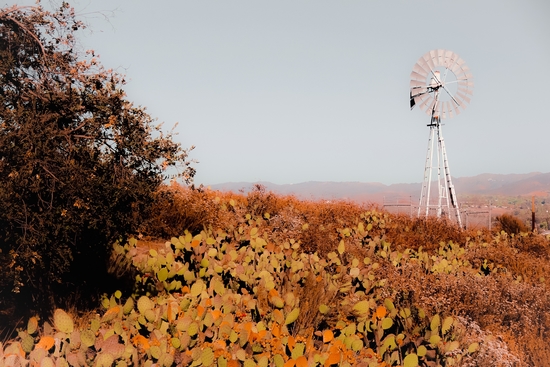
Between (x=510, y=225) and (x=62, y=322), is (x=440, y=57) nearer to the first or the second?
(x=510, y=225)

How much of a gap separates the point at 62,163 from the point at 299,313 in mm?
2324

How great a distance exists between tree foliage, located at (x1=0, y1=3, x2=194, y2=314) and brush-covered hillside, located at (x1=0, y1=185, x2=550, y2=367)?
45cm

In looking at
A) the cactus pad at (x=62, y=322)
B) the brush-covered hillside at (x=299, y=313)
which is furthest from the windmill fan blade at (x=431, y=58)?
the cactus pad at (x=62, y=322)

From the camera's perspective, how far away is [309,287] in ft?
14.6

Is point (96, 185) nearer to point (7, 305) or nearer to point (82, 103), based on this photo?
point (82, 103)

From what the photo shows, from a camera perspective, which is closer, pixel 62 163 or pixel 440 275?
pixel 62 163

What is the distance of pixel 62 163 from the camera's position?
4039mm

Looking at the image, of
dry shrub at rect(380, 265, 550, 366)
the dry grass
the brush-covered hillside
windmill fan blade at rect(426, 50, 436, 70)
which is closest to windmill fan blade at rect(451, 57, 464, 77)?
windmill fan blade at rect(426, 50, 436, 70)

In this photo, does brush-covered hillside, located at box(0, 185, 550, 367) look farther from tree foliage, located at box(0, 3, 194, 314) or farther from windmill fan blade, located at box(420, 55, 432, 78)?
windmill fan blade, located at box(420, 55, 432, 78)

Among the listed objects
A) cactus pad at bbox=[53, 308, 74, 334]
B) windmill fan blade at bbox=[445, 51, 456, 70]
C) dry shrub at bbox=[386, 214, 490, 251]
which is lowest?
dry shrub at bbox=[386, 214, 490, 251]

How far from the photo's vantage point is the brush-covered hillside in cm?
280

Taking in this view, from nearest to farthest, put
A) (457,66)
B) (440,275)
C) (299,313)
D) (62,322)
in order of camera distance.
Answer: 1. (62,322)
2. (299,313)
3. (440,275)
4. (457,66)

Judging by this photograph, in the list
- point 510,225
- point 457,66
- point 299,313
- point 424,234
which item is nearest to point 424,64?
point 457,66

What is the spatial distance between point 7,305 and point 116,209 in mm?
1199
